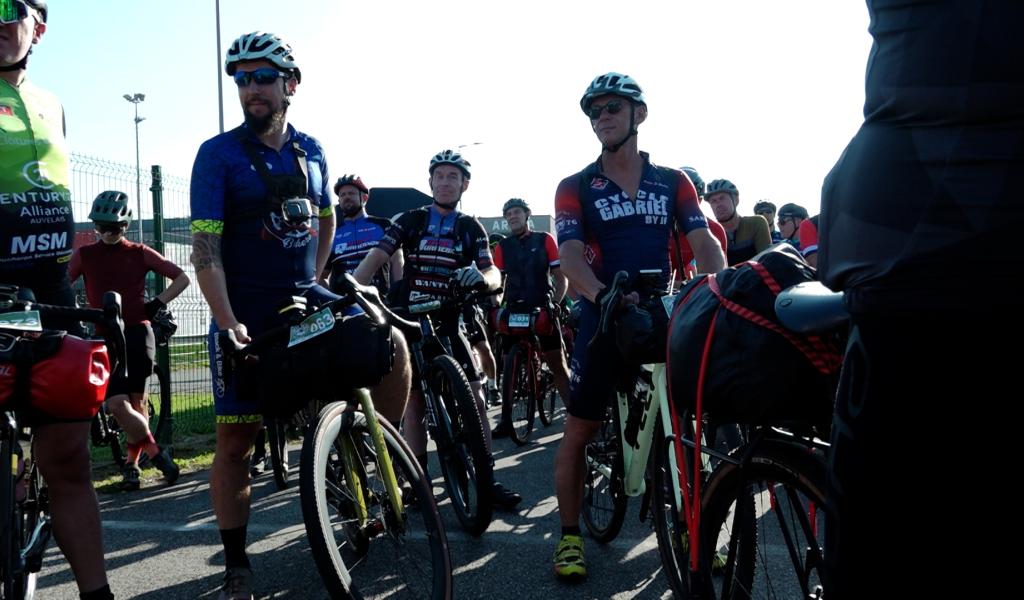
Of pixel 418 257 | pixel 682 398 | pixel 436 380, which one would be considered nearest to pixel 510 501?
Answer: pixel 436 380

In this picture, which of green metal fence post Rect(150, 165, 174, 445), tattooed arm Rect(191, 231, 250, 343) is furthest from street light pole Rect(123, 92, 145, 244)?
tattooed arm Rect(191, 231, 250, 343)

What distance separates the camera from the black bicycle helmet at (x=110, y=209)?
645cm

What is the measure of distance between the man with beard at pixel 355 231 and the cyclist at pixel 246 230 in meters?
3.90

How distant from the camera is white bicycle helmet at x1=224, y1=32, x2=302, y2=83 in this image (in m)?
3.33

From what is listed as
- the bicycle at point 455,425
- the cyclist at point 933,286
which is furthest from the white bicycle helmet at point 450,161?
the cyclist at point 933,286

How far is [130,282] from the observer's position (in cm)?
653

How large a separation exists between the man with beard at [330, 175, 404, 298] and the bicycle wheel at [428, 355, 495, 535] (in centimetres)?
293

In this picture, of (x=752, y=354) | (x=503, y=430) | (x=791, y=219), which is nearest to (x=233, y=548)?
(x=752, y=354)

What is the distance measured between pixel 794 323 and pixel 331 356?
5.76ft

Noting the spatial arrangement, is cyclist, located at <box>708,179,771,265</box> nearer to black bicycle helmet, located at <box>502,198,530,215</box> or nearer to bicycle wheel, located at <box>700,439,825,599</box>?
black bicycle helmet, located at <box>502,198,530,215</box>

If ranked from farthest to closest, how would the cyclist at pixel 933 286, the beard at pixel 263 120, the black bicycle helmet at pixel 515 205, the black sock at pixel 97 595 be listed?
the black bicycle helmet at pixel 515 205
the beard at pixel 263 120
the black sock at pixel 97 595
the cyclist at pixel 933 286

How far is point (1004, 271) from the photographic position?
1.10 m

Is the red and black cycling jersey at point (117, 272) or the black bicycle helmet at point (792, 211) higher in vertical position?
the black bicycle helmet at point (792, 211)

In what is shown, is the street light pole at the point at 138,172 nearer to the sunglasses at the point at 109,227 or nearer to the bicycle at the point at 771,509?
the sunglasses at the point at 109,227
